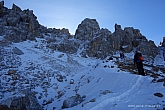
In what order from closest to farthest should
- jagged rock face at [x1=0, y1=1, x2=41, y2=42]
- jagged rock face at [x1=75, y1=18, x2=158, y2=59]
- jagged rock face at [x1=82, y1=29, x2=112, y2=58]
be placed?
jagged rock face at [x1=0, y1=1, x2=41, y2=42]
jagged rock face at [x1=82, y1=29, x2=112, y2=58]
jagged rock face at [x1=75, y1=18, x2=158, y2=59]

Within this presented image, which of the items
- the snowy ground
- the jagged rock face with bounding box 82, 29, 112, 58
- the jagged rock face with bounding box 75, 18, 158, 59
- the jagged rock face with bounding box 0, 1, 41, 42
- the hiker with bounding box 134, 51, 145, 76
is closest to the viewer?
the snowy ground

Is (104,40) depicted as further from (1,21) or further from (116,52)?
(1,21)

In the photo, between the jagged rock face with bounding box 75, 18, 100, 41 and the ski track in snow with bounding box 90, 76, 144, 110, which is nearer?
the ski track in snow with bounding box 90, 76, 144, 110

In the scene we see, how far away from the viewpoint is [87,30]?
6619 centimetres

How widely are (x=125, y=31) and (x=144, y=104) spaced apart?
61.2 metres

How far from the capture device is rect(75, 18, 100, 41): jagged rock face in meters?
63.3

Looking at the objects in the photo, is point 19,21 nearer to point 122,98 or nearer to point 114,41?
point 114,41

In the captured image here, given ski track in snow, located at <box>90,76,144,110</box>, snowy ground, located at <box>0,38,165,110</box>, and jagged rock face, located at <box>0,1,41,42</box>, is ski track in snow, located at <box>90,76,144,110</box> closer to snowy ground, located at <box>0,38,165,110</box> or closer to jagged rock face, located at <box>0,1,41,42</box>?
snowy ground, located at <box>0,38,165,110</box>

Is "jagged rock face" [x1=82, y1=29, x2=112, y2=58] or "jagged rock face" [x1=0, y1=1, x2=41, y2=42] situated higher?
"jagged rock face" [x1=0, y1=1, x2=41, y2=42]

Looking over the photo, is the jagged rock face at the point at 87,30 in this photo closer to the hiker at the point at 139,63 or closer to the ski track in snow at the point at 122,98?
the hiker at the point at 139,63

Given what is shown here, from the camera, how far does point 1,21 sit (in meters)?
40.7

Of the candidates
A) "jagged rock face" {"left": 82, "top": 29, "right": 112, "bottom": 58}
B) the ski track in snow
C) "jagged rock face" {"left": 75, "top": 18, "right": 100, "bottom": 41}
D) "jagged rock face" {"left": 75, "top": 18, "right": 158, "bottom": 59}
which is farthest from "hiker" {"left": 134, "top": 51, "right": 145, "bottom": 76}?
"jagged rock face" {"left": 75, "top": 18, "right": 100, "bottom": 41}

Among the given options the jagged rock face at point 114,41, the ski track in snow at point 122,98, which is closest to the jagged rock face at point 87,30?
the jagged rock face at point 114,41

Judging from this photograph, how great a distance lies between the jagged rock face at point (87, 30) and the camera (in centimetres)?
6329
